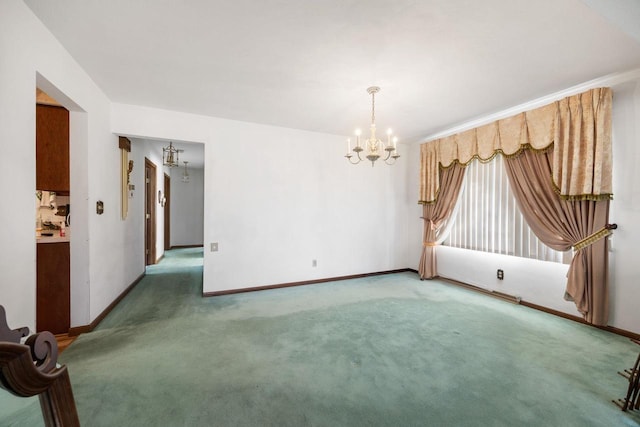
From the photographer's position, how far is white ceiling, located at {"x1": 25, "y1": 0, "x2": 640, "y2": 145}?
1771 millimetres

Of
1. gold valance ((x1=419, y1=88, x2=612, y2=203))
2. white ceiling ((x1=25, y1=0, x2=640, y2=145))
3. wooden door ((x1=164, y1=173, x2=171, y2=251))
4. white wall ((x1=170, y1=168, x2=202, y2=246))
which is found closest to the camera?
white ceiling ((x1=25, y1=0, x2=640, y2=145))

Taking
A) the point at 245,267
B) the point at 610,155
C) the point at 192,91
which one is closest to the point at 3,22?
the point at 192,91

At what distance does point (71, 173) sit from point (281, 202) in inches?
99.9

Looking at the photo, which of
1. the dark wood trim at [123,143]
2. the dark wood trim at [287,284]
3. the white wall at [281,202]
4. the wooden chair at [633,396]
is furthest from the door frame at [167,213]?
the wooden chair at [633,396]

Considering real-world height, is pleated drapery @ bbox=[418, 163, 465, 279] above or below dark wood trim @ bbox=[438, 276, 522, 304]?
above

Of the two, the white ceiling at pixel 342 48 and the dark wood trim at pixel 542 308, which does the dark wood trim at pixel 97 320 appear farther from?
the dark wood trim at pixel 542 308

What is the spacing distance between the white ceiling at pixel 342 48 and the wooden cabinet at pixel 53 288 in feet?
6.12

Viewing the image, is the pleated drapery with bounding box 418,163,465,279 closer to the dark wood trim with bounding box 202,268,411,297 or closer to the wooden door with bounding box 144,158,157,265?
the dark wood trim with bounding box 202,268,411,297

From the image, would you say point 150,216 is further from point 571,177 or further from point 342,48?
point 571,177

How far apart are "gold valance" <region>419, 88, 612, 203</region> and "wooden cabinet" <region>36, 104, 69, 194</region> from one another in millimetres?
5229

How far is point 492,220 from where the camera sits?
3.93 m

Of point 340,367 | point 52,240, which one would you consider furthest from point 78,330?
point 340,367

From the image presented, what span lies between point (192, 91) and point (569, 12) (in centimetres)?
343

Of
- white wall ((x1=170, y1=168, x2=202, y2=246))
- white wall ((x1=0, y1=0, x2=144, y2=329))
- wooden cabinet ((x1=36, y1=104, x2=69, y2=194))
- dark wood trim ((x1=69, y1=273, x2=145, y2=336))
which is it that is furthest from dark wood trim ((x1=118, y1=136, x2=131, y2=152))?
white wall ((x1=170, y1=168, x2=202, y2=246))
